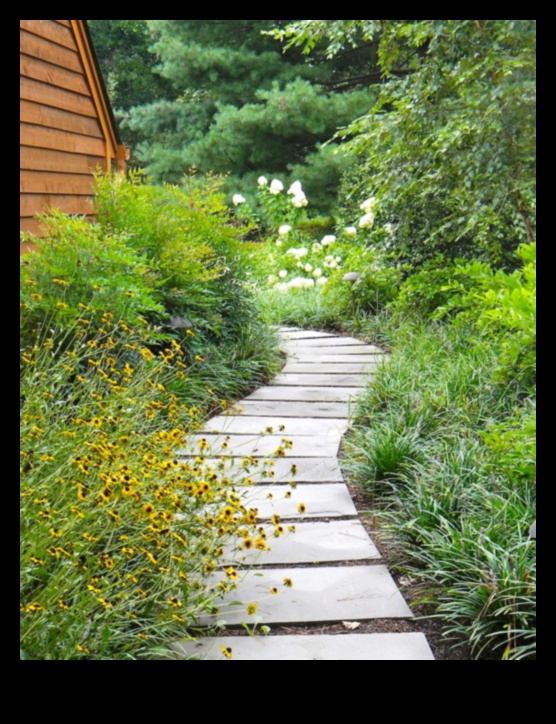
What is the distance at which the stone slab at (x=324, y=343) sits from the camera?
6617mm

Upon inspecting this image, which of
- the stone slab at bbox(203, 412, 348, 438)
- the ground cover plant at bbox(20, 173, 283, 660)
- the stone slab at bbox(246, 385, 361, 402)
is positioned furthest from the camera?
the stone slab at bbox(246, 385, 361, 402)

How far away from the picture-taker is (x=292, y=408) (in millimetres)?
4578

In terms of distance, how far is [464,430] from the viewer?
344 cm

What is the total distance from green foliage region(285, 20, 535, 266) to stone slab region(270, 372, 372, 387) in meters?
1.21

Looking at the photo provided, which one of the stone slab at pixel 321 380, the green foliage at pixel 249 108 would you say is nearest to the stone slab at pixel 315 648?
the stone slab at pixel 321 380

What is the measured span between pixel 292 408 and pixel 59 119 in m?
2.94

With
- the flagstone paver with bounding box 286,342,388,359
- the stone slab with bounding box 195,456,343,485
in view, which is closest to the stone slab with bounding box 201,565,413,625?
the stone slab with bounding box 195,456,343,485

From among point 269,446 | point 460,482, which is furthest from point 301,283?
point 460,482

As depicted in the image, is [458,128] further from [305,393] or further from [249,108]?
[249,108]

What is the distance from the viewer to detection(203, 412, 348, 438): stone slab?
4.07m

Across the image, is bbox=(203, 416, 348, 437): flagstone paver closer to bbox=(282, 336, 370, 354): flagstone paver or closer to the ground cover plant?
the ground cover plant
